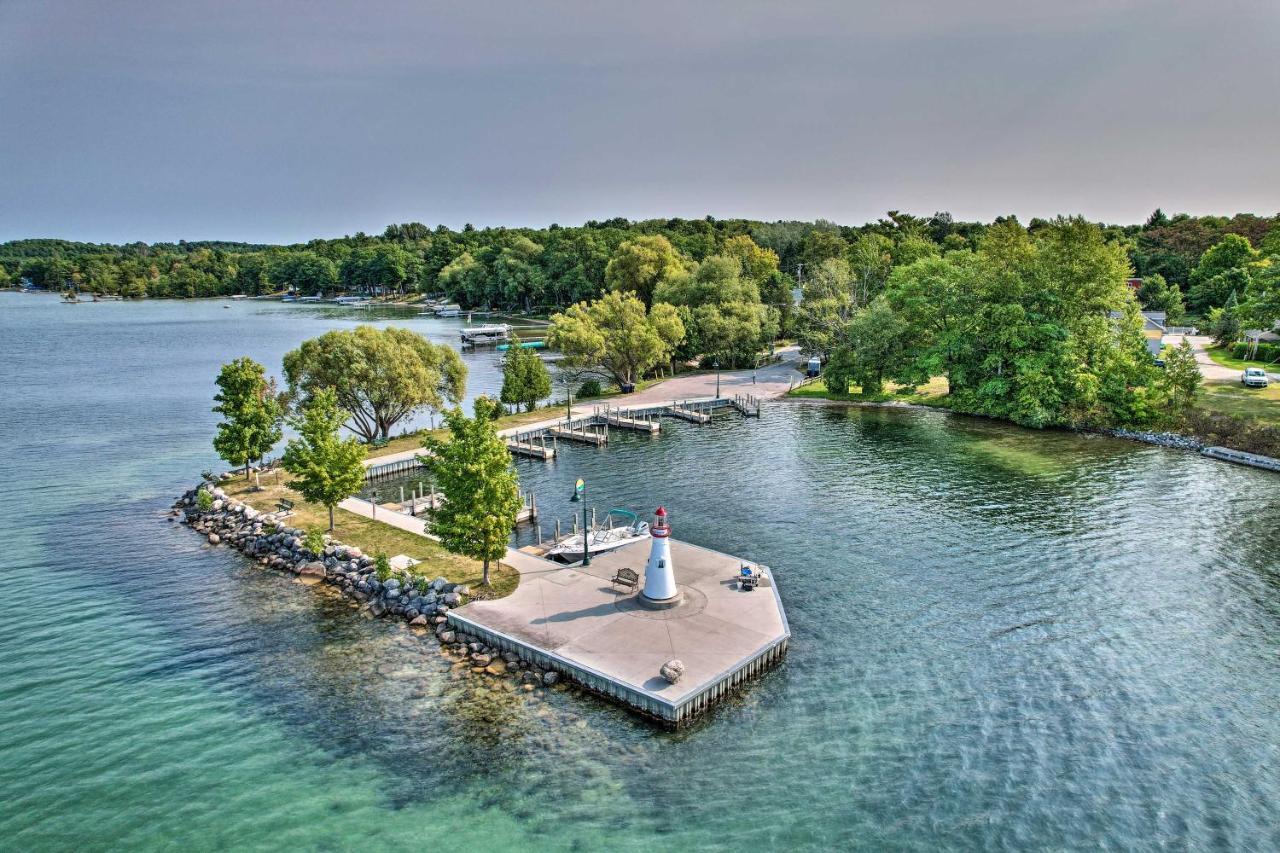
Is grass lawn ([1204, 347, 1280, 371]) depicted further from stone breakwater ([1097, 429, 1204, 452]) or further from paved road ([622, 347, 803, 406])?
paved road ([622, 347, 803, 406])

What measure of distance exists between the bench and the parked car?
2477 inches

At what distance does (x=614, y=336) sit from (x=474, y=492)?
49.6 m

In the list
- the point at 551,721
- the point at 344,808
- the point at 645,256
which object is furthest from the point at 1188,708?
the point at 645,256

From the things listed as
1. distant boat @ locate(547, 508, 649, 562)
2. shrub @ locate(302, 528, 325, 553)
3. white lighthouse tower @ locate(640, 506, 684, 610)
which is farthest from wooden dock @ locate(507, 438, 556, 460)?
white lighthouse tower @ locate(640, 506, 684, 610)

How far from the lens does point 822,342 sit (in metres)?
82.2

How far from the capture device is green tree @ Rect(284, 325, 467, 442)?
5459 centimetres

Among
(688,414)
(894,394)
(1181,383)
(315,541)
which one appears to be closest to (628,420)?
(688,414)

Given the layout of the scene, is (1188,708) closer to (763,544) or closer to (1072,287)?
(763,544)

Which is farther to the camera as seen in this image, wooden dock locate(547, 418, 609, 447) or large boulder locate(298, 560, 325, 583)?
wooden dock locate(547, 418, 609, 447)

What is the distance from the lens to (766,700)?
2553 cm

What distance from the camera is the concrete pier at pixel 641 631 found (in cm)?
2498

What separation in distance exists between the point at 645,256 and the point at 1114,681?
319 ft

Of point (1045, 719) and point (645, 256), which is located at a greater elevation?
point (645, 256)

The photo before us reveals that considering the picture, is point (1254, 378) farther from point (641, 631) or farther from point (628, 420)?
point (641, 631)
